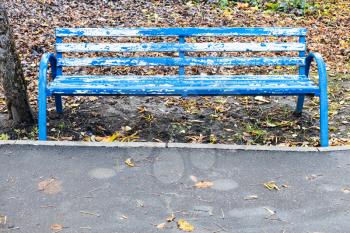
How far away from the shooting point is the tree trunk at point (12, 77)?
4727 mm

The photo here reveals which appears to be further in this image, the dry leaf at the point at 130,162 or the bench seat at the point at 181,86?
the bench seat at the point at 181,86

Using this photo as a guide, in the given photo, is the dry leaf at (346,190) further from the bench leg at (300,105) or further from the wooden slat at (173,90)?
the bench leg at (300,105)

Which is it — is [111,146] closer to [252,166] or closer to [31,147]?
[31,147]

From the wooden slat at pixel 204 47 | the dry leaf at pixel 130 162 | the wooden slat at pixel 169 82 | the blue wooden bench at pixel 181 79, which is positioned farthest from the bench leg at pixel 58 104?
the dry leaf at pixel 130 162

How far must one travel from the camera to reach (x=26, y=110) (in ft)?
16.4

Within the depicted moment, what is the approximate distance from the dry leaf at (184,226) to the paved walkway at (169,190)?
0.03 metres

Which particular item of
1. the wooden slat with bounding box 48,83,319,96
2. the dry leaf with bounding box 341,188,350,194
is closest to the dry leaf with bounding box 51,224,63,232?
the wooden slat with bounding box 48,83,319,96

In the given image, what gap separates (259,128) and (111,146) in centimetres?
153

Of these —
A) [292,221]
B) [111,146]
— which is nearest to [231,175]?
[292,221]

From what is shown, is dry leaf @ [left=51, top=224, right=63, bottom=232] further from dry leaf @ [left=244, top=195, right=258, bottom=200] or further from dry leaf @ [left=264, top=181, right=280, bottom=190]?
dry leaf @ [left=264, top=181, right=280, bottom=190]

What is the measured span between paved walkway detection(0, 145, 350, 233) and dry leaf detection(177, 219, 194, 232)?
0.03 metres

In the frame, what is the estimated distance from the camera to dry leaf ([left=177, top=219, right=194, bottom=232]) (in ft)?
11.0

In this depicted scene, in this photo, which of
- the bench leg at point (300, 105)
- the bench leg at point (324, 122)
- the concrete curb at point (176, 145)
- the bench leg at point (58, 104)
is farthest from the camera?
the bench leg at point (300, 105)

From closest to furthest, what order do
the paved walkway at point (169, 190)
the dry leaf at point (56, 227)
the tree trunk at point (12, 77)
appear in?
the dry leaf at point (56, 227) → the paved walkway at point (169, 190) → the tree trunk at point (12, 77)
